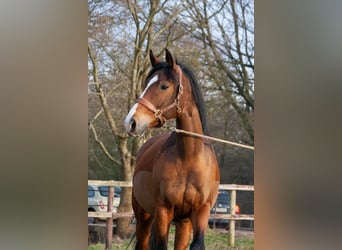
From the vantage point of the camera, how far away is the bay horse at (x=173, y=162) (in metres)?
2.16

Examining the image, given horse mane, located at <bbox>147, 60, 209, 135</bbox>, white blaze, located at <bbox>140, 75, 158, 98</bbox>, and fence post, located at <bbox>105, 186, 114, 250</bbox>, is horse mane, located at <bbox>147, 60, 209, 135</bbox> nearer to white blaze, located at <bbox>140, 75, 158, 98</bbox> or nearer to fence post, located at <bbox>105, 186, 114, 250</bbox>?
white blaze, located at <bbox>140, 75, 158, 98</bbox>

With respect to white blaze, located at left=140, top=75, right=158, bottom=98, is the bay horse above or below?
below

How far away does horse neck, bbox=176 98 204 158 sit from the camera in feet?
7.18

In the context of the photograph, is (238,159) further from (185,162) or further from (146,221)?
(146,221)

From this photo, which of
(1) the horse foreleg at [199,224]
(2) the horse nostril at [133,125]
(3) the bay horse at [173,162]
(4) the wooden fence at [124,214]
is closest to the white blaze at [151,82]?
(3) the bay horse at [173,162]

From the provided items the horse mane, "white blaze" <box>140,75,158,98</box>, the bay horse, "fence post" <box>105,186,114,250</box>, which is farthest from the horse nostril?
"fence post" <box>105,186,114,250</box>

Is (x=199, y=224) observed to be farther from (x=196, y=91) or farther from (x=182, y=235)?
(x=196, y=91)

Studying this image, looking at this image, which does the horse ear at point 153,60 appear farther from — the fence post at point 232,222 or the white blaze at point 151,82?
the fence post at point 232,222

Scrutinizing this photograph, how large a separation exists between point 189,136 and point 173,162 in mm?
135
